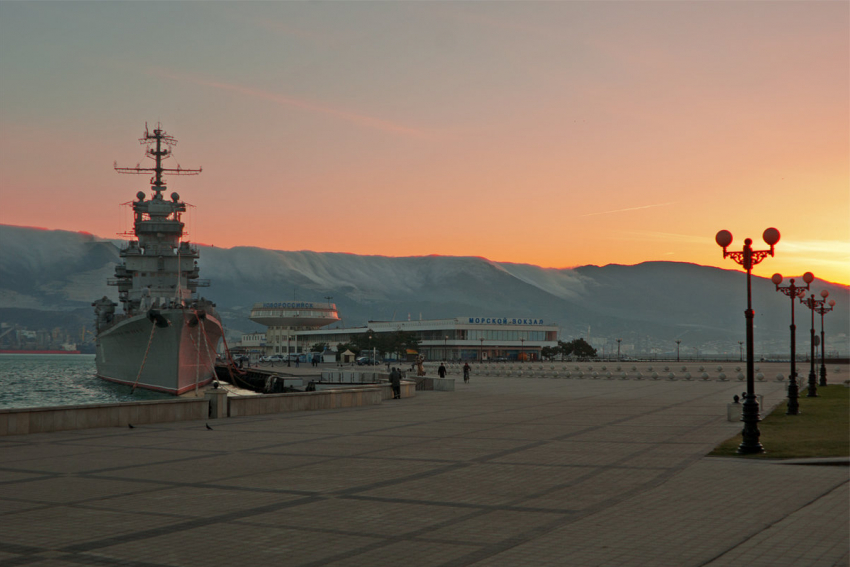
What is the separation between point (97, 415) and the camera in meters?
23.9

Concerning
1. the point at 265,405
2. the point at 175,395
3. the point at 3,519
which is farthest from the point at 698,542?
the point at 175,395

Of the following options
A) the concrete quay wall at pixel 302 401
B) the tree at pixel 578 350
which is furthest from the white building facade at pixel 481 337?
the concrete quay wall at pixel 302 401

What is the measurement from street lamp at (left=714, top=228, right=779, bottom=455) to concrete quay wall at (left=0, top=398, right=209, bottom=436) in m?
17.3

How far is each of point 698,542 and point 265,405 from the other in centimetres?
2255

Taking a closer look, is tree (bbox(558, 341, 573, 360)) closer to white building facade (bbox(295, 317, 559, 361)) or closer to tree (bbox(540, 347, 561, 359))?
tree (bbox(540, 347, 561, 359))

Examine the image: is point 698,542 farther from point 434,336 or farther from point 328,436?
point 434,336

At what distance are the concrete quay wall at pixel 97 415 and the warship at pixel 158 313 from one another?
3052 cm

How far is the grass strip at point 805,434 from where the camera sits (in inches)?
657

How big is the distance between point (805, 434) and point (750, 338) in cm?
466

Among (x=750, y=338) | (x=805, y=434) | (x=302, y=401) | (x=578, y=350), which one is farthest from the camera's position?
(x=578, y=350)

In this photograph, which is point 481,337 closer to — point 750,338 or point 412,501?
point 750,338

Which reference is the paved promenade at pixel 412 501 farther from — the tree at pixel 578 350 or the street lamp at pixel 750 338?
the tree at pixel 578 350

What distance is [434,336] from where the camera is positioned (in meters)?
181

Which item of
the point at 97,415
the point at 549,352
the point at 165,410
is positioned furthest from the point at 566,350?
the point at 97,415
